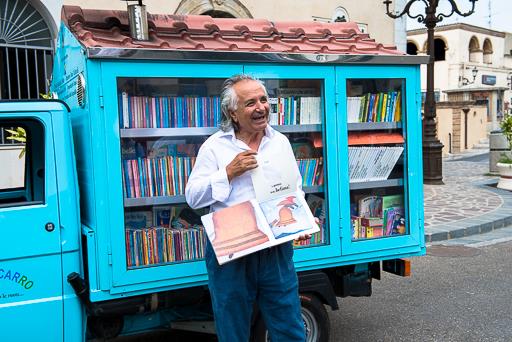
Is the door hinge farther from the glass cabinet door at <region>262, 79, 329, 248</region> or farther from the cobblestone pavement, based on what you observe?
the cobblestone pavement

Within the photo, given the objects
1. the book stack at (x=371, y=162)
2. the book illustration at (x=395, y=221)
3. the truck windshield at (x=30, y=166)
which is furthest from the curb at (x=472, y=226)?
the truck windshield at (x=30, y=166)

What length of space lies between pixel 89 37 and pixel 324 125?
157 centimetres

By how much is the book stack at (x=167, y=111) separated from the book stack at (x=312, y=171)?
0.69 m

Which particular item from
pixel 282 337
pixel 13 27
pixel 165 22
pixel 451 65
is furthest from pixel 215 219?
pixel 451 65

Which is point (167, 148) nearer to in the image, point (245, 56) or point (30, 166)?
point (245, 56)

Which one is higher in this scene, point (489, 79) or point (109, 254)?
point (489, 79)

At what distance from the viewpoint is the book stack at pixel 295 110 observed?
3.52 meters

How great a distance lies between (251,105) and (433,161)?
1032 cm

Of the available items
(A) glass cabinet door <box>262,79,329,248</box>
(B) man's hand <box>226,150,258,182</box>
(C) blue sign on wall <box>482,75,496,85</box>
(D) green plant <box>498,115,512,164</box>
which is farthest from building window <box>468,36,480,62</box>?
(B) man's hand <box>226,150,258,182</box>

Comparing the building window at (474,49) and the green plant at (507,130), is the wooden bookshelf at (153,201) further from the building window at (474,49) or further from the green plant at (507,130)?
the building window at (474,49)

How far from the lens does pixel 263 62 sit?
3.25m

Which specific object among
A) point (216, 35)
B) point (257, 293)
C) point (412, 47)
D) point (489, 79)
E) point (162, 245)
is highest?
point (412, 47)

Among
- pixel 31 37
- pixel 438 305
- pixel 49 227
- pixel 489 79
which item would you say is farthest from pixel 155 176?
pixel 489 79

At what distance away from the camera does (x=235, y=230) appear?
8.67 ft
